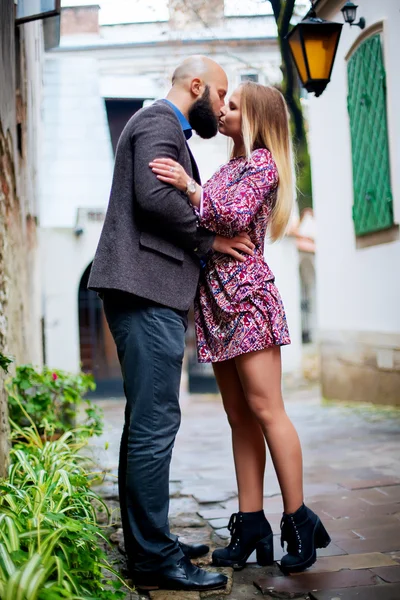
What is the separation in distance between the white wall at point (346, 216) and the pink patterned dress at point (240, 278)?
430 cm

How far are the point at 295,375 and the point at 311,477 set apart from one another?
9.66 meters

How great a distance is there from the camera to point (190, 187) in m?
2.24

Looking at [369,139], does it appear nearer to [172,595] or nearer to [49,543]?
[172,595]

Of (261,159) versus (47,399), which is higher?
(261,159)

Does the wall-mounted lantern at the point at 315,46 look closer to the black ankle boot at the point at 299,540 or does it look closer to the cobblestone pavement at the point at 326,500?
the cobblestone pavement at the point at 326,500

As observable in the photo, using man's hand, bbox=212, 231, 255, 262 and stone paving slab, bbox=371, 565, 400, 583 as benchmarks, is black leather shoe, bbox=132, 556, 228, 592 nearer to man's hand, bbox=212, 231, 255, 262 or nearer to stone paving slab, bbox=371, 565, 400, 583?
stone paving slab, bbox=371, 565, 400, 583

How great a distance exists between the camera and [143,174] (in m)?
2.16

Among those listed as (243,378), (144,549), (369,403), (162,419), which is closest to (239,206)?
(243,378)

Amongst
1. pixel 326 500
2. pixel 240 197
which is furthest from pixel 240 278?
pixel 326 500

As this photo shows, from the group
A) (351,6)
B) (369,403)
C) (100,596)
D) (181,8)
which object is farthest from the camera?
(181,8)

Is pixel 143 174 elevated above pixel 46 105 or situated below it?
below

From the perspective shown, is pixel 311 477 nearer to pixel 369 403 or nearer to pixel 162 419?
pixel 162 419

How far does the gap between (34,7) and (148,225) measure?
275cm

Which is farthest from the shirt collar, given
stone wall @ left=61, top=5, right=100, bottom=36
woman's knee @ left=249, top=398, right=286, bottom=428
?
stone wall @ left=61, top=5, right=100, bottom=36
